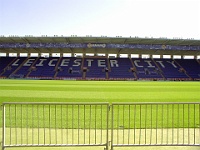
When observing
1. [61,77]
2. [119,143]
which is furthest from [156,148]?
[61,77]

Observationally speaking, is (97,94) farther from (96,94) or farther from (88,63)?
(88,63)

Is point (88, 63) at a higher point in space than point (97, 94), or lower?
higher

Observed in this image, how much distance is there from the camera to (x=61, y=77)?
5509 centimetres

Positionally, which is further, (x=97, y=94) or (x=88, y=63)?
(x=88, y=63)

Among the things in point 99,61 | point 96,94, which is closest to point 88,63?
point 99,61

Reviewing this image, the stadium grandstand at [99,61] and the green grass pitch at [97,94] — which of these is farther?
the stadium grandstand at [99,61]

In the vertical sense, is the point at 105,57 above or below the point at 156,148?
above

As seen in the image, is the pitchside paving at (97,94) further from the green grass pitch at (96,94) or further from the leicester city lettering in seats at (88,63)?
the leicester city lettering in seats at (88,63)

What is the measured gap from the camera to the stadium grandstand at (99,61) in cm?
5488

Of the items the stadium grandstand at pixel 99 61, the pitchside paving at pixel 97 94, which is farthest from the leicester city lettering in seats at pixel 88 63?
the pitchside paving at pixel 97 94

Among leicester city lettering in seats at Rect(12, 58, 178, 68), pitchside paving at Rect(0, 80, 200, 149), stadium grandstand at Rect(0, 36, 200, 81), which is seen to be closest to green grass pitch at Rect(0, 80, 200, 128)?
pitchside paving at Rect(0, 80, 200, 149)

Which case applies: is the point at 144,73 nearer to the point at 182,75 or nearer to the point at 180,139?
the point at 182,75

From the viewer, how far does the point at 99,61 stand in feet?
210

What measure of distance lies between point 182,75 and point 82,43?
24.2 m
